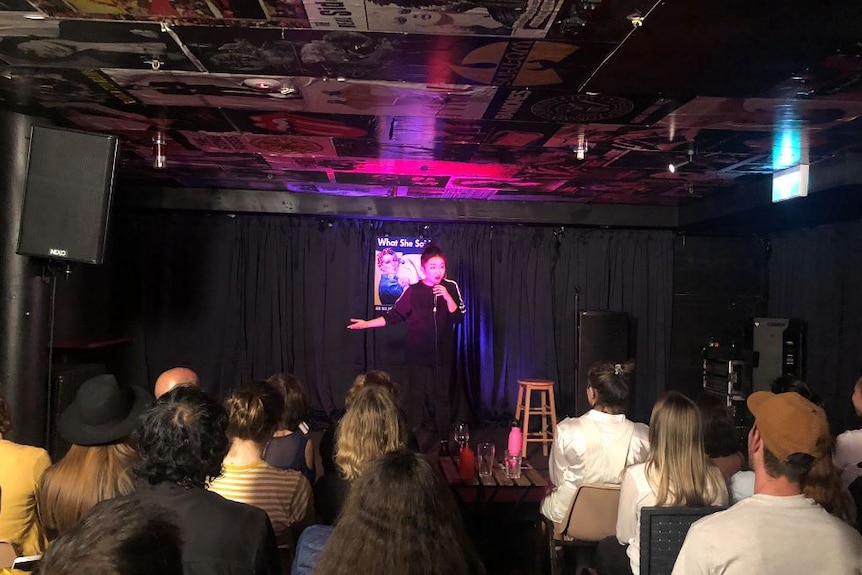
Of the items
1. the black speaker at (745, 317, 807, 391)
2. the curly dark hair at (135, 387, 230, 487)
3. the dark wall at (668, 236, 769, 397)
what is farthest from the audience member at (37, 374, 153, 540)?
the dark wall at (668, 236, 769, 397)

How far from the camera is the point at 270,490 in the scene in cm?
220

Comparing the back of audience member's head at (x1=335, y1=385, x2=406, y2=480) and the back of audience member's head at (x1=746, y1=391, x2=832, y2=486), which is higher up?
the back of audience member's head at (x1=746, y1=391, x2=832, y2=486)

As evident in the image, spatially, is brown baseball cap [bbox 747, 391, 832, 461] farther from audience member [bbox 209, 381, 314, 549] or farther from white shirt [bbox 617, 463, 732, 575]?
audience member [bbox 209, 381, 314, 549]

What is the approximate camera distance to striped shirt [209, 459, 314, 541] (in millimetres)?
2182

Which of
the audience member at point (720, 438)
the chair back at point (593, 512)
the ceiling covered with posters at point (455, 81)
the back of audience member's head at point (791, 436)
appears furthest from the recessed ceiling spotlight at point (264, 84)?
the back of audience member's head at point (791, 436)

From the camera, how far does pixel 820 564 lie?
155cm

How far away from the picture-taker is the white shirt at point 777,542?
1552 mm

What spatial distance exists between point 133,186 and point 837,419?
25.1 ft

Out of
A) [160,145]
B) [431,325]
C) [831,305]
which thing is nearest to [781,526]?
[160,145]

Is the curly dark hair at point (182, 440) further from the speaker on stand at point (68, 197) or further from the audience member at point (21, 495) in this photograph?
the speaker on stand at point (68, 197)

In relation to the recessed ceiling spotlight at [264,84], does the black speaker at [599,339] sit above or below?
below

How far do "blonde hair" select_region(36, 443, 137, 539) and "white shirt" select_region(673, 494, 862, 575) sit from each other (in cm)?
160

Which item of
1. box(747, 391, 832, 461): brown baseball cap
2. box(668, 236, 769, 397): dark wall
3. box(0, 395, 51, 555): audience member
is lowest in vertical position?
box(0, 395, 51, 555): audience member

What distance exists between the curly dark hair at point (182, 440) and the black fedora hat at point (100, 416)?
0.68 ft
